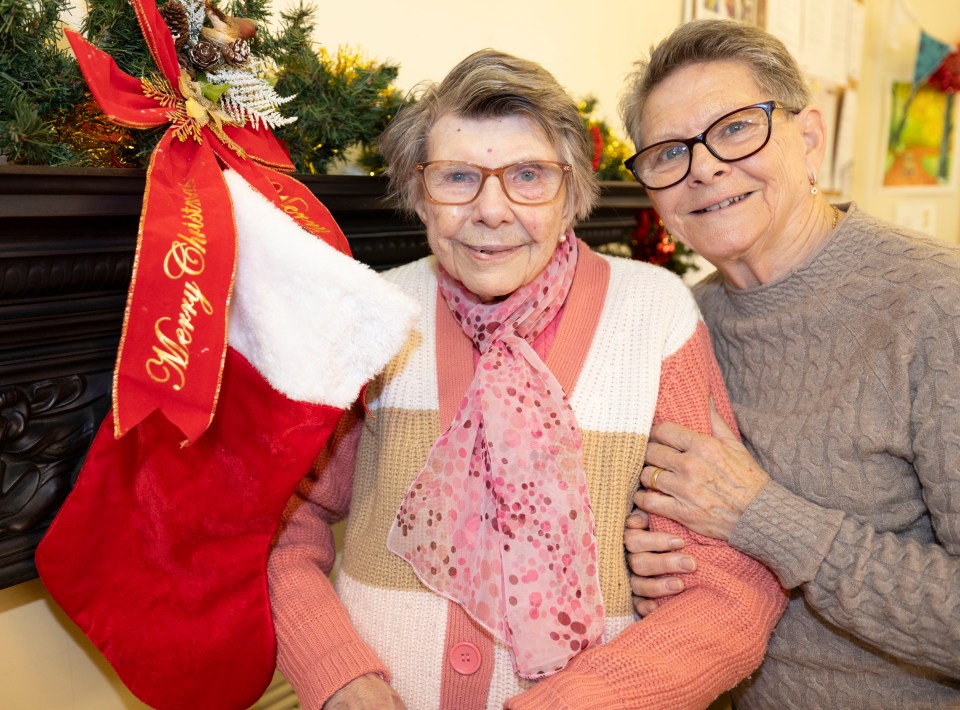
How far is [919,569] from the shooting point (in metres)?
1.12

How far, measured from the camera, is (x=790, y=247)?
4.41 ft

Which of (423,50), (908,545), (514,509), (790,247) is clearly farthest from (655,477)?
(423,50)

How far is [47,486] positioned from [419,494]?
528 millimetres

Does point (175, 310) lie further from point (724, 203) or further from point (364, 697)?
point (724, 203)

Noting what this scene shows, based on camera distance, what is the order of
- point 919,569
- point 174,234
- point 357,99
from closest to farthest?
point 174,234 → point 919,569 → point 357,99

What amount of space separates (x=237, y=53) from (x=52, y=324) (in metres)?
0.46

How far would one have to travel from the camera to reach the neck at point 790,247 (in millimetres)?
1338

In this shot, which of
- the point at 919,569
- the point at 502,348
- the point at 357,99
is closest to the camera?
the point at 919,569

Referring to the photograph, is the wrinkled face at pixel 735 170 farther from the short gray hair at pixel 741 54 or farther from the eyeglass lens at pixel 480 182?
the eyeglass lens at pixel 480 182

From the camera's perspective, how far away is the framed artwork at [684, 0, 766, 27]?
8.89 ft

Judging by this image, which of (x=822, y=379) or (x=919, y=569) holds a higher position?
(x=822, y=379)

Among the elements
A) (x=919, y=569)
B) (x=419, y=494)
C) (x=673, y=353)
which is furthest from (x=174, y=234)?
(x=919, y=569)

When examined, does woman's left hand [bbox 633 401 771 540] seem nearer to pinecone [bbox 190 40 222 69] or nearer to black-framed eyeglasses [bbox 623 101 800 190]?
black-framed eyeglasses [bbox 623 101 800 190]

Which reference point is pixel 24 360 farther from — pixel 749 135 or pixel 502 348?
pixel 749 135
